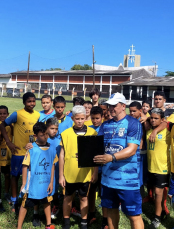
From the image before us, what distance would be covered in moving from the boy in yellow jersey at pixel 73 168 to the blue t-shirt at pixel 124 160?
0.62 meters

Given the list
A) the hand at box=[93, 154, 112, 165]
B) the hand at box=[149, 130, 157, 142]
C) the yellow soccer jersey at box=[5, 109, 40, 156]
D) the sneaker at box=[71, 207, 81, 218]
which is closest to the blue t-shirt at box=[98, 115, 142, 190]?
the hand at box=[93, 154, 112, 165]

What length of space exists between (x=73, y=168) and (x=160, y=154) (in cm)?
147

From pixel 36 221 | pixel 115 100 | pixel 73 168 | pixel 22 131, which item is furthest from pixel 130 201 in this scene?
pixel 22 131

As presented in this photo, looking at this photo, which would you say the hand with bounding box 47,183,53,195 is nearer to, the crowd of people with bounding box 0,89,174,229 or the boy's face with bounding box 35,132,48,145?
the crowd of people with bounding box 0,89,174,229

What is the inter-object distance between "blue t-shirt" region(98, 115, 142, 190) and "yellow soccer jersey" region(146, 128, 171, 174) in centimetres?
108

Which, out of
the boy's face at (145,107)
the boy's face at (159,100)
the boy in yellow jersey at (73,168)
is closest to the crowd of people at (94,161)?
the boy in yellow jersey at (73,168)

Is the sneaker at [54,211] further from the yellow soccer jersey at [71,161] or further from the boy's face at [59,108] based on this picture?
the boy's face at [59,108]

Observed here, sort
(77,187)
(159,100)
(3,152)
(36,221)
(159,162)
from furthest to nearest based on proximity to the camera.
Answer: (159,100) < (3,152) < (159,162) < (36,221) < (77,187)

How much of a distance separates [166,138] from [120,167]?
1.38 metres

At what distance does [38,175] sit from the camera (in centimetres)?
345

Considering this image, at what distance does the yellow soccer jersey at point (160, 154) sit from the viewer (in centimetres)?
387

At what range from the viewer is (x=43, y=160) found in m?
3.48

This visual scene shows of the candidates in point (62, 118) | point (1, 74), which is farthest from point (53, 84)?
point (62, 118)

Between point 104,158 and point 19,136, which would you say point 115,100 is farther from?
point 19,136
